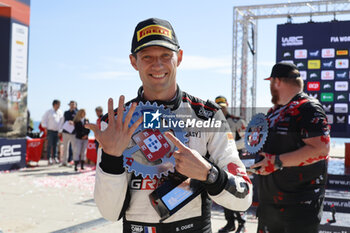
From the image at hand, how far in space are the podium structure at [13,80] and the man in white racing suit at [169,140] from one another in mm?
9619

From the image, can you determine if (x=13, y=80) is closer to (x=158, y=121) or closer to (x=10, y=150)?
(x=10, y=150)

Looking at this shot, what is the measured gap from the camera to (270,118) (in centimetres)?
281

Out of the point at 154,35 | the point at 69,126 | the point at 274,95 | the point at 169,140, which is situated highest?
the point at 154,35

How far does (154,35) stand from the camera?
161 centimetres

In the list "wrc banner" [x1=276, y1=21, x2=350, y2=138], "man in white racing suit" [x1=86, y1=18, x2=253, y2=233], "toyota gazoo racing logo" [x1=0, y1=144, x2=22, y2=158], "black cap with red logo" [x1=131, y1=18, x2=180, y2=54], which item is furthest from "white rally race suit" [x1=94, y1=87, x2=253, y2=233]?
"toyota gazoo racing logo" [x1=0, y1=144, x2=22, y2=158]

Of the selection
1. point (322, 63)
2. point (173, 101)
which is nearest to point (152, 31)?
point (173, 101)

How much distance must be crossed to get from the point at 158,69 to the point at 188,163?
44 cm

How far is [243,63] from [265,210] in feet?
54.4

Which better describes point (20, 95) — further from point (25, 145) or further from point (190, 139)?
point (190, 139)

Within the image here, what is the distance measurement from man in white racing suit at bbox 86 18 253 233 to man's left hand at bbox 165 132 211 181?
5 centimetres

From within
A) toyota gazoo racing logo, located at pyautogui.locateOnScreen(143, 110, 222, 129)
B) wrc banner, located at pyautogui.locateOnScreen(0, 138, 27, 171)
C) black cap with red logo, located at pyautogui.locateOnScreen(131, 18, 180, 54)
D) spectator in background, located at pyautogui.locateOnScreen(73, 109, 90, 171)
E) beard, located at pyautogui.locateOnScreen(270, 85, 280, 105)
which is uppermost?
black cap with red logo, located at pyautogui.locateOnScreen(131, 18, 180, 54)

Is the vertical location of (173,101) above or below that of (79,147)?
above

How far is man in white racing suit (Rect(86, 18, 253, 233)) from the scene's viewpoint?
150 centimetres

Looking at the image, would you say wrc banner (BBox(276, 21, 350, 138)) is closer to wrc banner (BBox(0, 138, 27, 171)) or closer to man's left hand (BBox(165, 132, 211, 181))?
man's left hand (BBox(165, 132, 211, 181))
